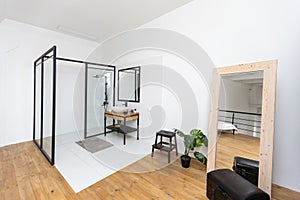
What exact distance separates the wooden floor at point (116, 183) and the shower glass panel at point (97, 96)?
5.57 feet

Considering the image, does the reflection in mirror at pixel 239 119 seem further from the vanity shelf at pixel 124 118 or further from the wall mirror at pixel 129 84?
the wall mirror at pixel 129 84

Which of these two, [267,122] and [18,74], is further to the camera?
[18,74]

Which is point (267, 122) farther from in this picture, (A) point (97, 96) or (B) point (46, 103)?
(A) point (97, 96)

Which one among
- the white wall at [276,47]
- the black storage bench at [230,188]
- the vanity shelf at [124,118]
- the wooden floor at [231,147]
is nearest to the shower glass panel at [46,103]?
the vanity shelf at [124,118]

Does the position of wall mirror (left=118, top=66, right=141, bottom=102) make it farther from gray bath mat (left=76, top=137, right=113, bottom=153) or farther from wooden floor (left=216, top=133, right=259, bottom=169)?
wooden floor (left=216, top=133, right=259, bottom=169)

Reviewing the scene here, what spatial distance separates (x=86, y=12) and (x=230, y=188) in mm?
3645

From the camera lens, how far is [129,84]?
405 cm

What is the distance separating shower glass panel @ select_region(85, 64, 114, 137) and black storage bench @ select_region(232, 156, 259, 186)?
11.3 feet

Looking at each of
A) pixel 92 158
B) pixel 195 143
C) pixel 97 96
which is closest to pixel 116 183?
pixel 92 158

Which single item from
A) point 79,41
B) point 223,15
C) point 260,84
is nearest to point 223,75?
point 260,84

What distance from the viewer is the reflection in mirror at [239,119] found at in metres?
1.84

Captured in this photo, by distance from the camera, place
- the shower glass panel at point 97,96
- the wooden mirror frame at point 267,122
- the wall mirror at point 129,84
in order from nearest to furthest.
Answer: the wooden mirror frame at point 267,122
the wall mirror at point 129,84
the shower glass panel at point 97,96

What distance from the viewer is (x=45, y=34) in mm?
3701

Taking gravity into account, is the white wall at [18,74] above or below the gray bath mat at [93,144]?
above
